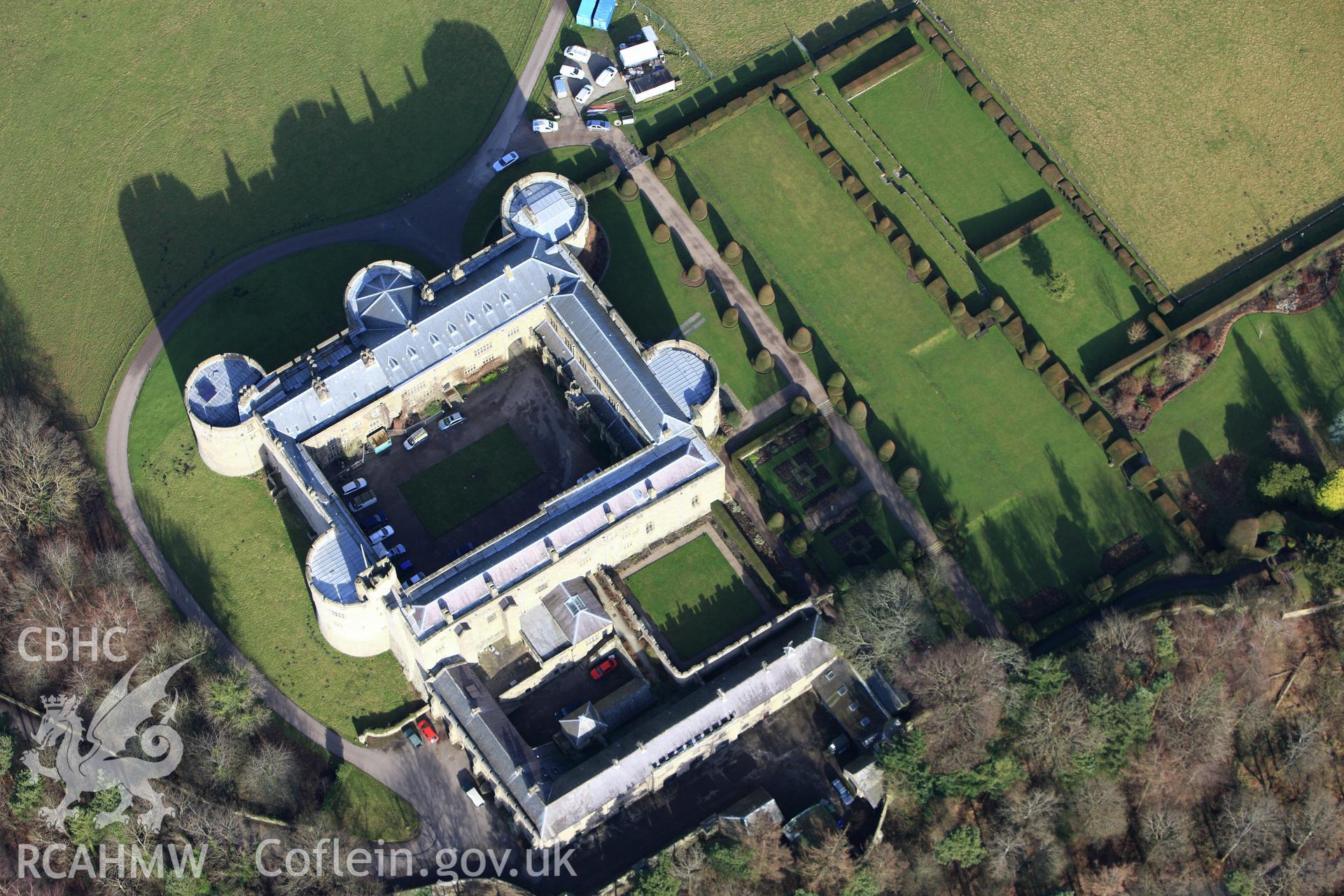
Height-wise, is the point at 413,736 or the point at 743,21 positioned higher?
the point at 743,21

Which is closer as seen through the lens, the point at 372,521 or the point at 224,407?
the point at 224,407

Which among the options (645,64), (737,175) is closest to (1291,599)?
(737,175)

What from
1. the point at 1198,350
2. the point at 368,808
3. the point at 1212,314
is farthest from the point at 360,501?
the point at 1212,314

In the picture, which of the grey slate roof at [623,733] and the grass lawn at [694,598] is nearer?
the grey slate roof at [623,733]

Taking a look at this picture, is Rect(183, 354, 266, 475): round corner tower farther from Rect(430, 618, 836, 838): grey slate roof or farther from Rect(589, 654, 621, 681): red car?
Rect(589, 654, 621, 681): red car

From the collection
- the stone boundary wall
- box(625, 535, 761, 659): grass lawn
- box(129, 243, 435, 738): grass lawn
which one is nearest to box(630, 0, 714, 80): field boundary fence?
box(129, 243, 435, 738): grass lawn

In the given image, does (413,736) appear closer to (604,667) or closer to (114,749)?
(604,667)

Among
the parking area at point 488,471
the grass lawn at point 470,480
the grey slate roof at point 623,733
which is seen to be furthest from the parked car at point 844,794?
the grass lawn at point 470,480

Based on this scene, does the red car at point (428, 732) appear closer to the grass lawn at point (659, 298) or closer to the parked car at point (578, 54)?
the grass lawn at point (659, 298)
